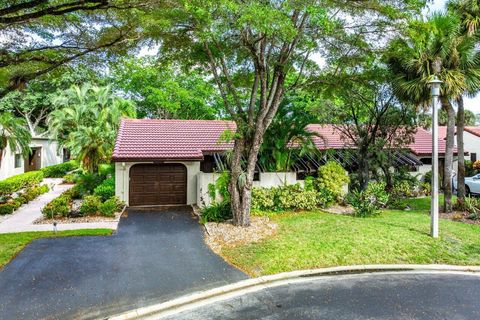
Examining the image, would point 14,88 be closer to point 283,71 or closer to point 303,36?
Result: point 283,71

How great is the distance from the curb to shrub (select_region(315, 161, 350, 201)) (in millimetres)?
7057

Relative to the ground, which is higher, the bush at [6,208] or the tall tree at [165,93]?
the tall tree at [165,93]

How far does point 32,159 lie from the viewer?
28.0 meters

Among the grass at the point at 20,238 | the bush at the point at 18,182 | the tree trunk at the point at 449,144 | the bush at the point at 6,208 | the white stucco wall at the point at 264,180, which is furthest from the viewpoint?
the bush at the point at 18,182

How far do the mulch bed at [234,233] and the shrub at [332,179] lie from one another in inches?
163

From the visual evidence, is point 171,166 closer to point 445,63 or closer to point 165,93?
point 445,63

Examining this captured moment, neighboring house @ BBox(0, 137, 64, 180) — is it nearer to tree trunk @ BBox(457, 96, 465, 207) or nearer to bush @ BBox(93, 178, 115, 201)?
bush @ BBox(93, 178, 115, 201)

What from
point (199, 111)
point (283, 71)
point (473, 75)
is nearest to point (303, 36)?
point (283, 71)

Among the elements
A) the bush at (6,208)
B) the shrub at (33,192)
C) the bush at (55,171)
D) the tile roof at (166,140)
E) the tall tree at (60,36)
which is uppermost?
the tall tree at (60,36)

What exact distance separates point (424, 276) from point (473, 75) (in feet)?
32.6

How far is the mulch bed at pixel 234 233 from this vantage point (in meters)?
10.0

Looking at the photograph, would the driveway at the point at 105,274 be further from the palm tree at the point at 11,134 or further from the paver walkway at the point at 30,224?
the palm tree at the point at 11,134

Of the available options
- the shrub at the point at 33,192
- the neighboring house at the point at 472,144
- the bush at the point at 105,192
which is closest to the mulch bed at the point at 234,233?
the bush at the point at 105,192

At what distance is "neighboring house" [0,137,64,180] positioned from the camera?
2088 centimetres
